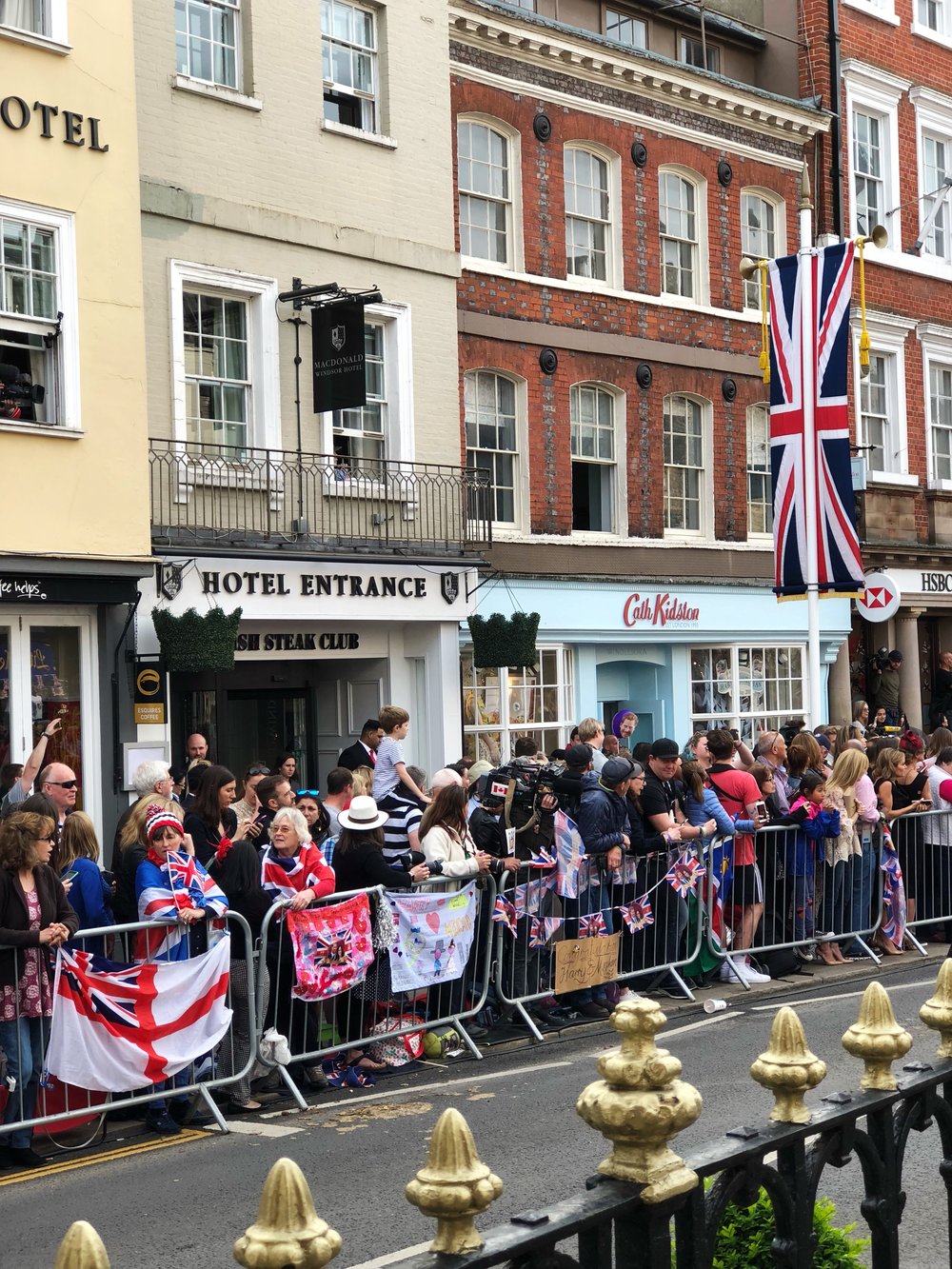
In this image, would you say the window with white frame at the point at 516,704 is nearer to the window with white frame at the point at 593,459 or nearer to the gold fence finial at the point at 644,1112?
the window with white frame at the point at 593,459

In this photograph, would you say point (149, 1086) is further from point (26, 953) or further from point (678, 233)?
point (678, 233)

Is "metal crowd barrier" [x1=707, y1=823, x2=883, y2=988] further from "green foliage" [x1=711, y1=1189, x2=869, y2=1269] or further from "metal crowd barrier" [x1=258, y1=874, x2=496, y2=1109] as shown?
"green foliage" [x1=711, y1=1189, x2=869, y2=1269]

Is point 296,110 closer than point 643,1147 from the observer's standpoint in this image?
No

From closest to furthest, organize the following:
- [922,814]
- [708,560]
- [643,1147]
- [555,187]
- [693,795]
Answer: [643,1147] < [693,795] < [922,814] < [555,187] < [708,560]

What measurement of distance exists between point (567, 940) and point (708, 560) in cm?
1353

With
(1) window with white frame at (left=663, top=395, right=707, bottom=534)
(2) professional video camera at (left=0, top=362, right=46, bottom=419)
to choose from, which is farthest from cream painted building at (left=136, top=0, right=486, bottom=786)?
(1) window with white frame at (left=663, top=395, right=707, bottom=534)

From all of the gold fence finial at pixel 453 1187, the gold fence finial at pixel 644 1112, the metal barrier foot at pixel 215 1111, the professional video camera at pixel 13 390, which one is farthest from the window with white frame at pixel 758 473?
the gold fence finial at pixel 453 1187

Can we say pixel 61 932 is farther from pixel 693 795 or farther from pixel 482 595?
→ pixel 482 595

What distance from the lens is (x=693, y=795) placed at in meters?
12.8

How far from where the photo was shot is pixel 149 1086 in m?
8.94

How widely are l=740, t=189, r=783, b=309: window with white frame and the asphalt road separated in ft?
54.4

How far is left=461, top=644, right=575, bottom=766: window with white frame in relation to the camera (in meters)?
20.9

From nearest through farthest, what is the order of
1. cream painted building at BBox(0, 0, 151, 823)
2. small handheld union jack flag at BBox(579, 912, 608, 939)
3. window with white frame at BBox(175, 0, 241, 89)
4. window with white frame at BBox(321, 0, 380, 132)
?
1. small handheld union jack flag at BBox(579, 912, 608, 939)
2. cream painted building at BBox(0, 0, 151, 823)
3. window with white frame at BBox(175, 0, 241, 89)
4. window with white frame at BBox(321, 0, 380, 132)

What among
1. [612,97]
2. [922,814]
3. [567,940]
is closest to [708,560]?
[612,97]
